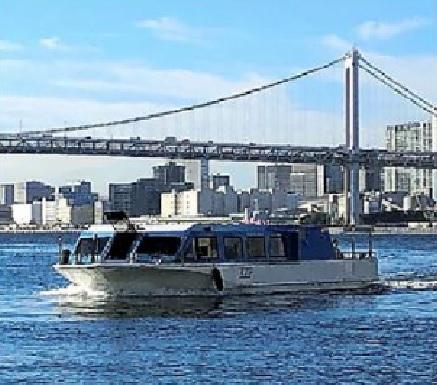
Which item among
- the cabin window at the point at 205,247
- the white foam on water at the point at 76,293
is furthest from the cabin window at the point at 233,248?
the white foam on water at the point at 76,293

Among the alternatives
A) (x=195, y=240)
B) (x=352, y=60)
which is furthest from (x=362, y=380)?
(x=352, y=60)

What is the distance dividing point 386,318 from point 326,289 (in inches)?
331

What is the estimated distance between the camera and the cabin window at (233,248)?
125 ft

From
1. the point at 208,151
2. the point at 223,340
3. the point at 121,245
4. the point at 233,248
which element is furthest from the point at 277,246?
the point at 208,151

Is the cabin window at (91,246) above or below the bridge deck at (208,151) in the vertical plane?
below

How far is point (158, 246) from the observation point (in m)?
37.2

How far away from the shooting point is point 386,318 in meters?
32.0

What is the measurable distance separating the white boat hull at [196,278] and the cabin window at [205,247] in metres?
0.36

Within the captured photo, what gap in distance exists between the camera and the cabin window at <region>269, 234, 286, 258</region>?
39156mm

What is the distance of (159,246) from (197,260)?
41.8 inches

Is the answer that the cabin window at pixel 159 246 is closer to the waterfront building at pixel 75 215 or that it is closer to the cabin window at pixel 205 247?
the cabin window at pixel 205 247

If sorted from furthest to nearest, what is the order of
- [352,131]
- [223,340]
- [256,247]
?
[352,131], [256,247], [223,340]

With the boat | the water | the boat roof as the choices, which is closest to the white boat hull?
the boat

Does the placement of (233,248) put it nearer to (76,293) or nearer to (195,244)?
(195,244)
